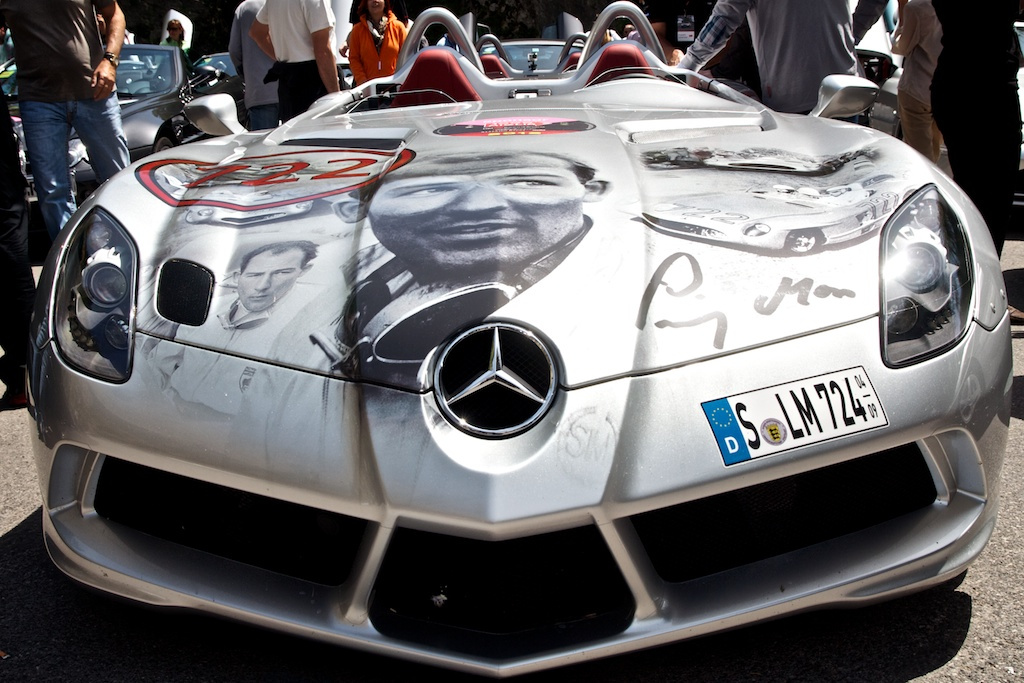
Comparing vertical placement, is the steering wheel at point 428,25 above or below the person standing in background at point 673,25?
above

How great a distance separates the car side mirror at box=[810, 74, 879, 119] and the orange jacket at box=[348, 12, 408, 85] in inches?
178

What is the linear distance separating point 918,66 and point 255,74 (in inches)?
163

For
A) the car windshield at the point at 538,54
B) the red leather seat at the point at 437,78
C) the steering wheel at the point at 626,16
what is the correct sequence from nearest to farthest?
the red leather seat at the point at 437,78 < the steering wheel at the point at 626,16 < the car windshield at the point at 538,54

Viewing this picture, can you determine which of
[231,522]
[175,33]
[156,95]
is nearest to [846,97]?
[231,522]

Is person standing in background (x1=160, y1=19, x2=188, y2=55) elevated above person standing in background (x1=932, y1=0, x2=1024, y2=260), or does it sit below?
below

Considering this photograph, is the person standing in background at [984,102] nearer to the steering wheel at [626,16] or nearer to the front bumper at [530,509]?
the steering wheel at [626,16]

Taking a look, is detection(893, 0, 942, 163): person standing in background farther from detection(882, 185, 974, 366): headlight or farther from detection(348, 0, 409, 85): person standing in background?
detection(882, 185, 974, 366): headlight

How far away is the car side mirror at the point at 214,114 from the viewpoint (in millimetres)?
2959

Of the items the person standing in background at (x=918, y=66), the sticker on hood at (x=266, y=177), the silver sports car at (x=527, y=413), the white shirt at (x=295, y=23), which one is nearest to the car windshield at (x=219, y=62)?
the white shirt at (x=295, y=23)

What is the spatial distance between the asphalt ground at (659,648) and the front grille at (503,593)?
0.50 ft

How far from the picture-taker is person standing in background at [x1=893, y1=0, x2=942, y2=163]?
5.30m

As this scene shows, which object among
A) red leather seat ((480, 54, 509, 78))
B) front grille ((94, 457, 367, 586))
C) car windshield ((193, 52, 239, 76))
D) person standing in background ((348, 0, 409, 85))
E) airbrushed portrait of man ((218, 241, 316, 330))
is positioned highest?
airbrushed portrait of man ((218, 241, 316, 330))

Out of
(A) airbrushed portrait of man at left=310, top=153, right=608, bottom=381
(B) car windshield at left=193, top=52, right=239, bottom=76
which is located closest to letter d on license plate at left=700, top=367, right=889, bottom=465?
(A) airbrushed portrait of man at left=310, top=153, right=608, bottom=381

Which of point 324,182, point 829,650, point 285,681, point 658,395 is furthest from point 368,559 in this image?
point 324,182
